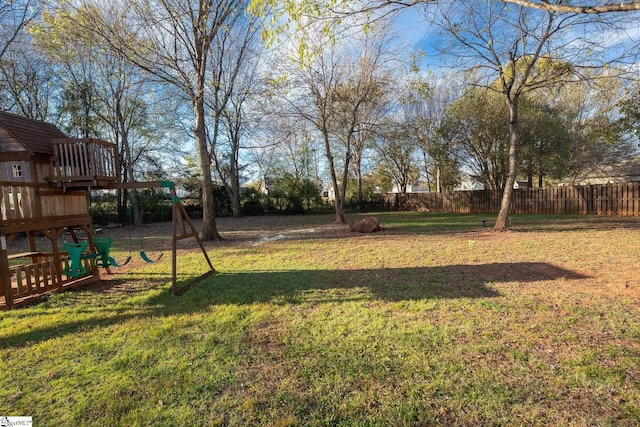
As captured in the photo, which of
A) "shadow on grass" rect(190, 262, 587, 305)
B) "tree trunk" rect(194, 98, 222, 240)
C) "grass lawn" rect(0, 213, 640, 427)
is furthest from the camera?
"tree trunk" rect(194, 98, 222, 240)

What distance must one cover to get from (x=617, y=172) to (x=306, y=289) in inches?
1443

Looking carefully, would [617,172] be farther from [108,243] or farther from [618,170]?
[108,243]

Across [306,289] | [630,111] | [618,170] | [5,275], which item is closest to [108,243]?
[5,275]

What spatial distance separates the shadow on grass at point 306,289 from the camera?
4461 mm

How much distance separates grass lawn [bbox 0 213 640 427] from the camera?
235 centimetres

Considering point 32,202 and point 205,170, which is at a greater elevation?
point 205,170

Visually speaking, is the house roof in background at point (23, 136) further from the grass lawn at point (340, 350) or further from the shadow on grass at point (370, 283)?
the shadow on grass at point (370, 283)

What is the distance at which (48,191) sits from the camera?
18.7ft

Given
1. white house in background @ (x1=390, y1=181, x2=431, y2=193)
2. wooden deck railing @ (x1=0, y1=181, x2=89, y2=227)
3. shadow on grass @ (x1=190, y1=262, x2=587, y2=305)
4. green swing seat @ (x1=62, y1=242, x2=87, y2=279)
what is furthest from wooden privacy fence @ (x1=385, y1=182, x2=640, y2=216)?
wooden deck railing @ (x1=0, y1=181, x2=89, y2=227)

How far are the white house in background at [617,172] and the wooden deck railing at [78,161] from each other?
3742 centimetres

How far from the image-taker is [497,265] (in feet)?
21.4

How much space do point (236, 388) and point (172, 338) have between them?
138 cm

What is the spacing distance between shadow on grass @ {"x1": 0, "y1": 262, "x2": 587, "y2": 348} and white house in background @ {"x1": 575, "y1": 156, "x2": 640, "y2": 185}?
3181cm

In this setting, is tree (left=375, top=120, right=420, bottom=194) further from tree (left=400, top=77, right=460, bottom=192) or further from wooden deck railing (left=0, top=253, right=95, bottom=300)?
wooden deck railing (left=0, top=253, right=95, bottom=300)
